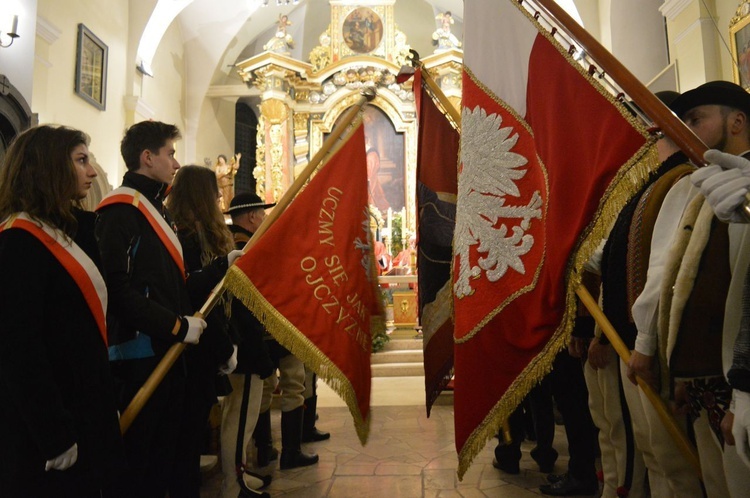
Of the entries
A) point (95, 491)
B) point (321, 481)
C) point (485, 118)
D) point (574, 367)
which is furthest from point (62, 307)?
point (574, 367)

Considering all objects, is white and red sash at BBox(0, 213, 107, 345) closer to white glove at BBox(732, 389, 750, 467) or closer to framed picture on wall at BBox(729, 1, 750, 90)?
white glove at BBox(732, 389, 750, 467)

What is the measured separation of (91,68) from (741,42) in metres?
7.53

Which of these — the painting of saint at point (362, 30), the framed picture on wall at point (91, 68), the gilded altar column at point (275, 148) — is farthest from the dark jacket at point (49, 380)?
the painting of saint at point (362, 30)

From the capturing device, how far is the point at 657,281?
1534mm

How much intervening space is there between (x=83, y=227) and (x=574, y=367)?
2153 mm

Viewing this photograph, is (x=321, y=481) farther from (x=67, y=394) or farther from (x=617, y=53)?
(x=617, y=53)

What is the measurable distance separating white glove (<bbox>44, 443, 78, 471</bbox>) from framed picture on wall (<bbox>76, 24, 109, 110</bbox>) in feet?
22.8

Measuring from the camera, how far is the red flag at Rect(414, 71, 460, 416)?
269cm

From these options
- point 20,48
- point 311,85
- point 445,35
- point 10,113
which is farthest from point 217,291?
point 445,35

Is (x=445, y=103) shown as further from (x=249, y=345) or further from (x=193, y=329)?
(x=193, y=329)

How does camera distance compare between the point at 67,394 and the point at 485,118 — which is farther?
the point at 485,118

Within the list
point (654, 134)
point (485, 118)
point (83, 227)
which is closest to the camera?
point (83, 227)

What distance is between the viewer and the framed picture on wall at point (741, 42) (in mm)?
4531

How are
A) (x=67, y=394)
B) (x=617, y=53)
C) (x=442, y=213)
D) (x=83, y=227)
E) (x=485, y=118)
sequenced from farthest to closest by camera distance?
(x=617, y=53)
(x=442, y=213)
(x=485, y=118)
(x=83, y=227)
(x=67, y=394)
